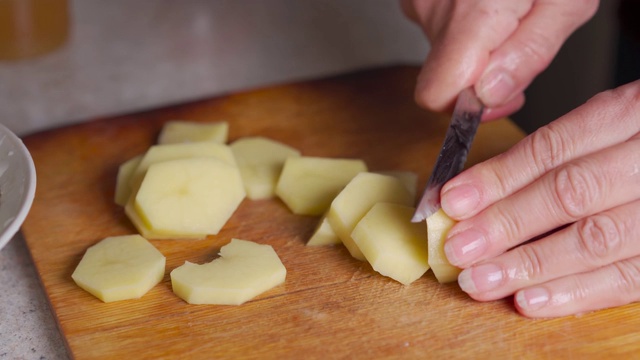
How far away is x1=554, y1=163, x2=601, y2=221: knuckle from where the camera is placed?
1.40 m

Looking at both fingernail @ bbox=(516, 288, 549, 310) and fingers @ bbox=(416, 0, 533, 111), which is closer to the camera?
fingernail @ bbox=(516, 288, 549, 310)

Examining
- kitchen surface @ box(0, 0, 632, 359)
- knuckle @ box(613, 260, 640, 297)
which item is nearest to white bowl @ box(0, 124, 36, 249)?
kitchen surface @ box(0, 0, 632, 359)

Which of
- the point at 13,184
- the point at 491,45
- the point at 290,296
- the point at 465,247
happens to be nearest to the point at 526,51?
the point at 491,45

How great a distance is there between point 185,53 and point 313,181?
0.94 m

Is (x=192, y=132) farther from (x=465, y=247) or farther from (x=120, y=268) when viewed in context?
(x=465, y=247)

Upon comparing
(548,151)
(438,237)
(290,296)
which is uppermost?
(548,151)

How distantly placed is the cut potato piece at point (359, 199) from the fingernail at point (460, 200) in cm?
20

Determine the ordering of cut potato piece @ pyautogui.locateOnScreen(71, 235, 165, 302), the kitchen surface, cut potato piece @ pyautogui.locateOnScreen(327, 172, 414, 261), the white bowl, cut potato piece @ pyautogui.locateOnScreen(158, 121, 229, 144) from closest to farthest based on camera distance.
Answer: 1. the white bowl
2. cut potato piece @ pyautogui.locateOnScreen(71, 235, 165, 302)
3. cut potato piece @ pyautogui.locateOnScreen(327, 172, 414, 261)
4. cut potato piece @ pyautogui.locateOnScreen(158, 121, 229, 144)
5. the kitchen surface

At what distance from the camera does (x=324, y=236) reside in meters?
1.58

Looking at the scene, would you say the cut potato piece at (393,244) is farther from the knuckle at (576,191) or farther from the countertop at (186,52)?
the countertop at (186,52)

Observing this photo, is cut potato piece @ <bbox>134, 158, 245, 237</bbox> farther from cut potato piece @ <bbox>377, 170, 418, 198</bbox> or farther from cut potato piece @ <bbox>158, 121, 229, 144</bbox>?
cut potato piece @ <bbox>377, 170, 418, 198</bbox>

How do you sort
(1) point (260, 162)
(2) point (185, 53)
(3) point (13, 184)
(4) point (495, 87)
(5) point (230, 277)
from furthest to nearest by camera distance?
(2) point (185, 53) < (1) point (260, 162) < (4) point (495, 87) < (5) point (230, 277) < (3) point (13, 184)

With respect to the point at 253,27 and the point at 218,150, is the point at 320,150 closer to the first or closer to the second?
the point at 218,150

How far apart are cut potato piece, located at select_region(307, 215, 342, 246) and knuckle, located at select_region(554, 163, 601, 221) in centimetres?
43
